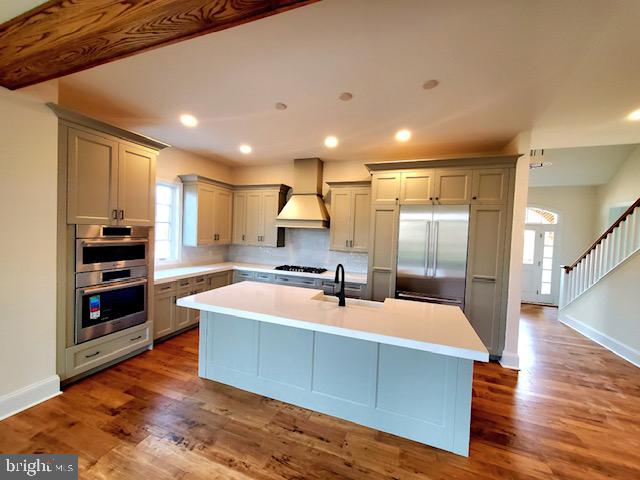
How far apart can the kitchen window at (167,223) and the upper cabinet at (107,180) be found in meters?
1.09

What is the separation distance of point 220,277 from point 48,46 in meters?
3.31

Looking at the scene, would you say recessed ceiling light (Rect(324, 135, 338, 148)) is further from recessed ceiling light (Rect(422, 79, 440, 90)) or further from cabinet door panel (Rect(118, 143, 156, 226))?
cabinet door panel (Rect(118, 143, 156, 226))

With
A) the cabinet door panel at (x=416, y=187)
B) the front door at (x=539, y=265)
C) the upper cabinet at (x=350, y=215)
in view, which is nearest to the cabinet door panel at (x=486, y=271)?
the cabinet door panel at (x=416, y=187)

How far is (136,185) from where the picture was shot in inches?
112

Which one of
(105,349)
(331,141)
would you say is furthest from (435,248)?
(105,349)

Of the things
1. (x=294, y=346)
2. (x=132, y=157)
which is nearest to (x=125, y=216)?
(x=132, y=157)

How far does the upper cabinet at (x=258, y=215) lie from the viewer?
461cm

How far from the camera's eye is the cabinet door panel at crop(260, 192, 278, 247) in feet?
15.1

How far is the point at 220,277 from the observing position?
14.0ft

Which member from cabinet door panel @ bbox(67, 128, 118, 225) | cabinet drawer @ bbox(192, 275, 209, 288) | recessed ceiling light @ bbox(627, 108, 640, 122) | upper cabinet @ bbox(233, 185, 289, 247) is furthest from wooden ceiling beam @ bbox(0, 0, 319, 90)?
recessed ceiling light @ bbox(627, 108, 640, 122)

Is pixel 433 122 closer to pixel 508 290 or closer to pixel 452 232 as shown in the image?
pixel 452 232

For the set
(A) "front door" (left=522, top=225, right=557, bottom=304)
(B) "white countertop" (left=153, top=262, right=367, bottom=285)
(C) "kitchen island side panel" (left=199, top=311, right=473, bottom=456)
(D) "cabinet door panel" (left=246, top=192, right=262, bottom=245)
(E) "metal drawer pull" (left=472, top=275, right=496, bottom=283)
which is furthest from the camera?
(A) "front door" (left=522, top=225, right=557, bottom=304)

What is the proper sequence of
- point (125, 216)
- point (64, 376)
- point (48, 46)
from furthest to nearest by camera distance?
point (125, 216)
point (64, 376)
point (48, 46)

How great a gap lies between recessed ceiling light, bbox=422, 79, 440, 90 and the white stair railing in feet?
12.7
